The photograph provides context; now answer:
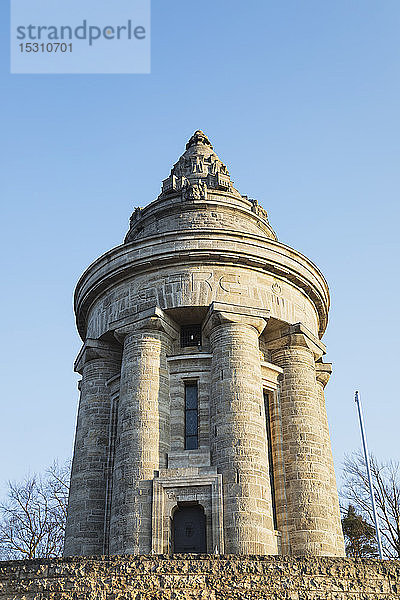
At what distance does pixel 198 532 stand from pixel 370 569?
8.00 meters

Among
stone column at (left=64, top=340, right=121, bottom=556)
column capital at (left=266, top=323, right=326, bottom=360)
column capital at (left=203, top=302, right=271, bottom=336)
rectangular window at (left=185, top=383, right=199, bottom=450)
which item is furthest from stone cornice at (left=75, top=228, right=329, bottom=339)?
rectangular window at (left=185, top=383, right=199, bottom=450)

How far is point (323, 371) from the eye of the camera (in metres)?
25.6

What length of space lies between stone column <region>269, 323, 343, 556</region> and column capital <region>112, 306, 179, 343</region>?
408cm

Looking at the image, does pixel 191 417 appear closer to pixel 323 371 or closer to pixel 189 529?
pixel 189 529

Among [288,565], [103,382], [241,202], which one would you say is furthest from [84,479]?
[241,202]

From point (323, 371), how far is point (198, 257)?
25.2ft

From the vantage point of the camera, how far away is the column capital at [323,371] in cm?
2556

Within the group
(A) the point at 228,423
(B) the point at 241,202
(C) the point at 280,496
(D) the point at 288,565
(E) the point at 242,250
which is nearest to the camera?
(D) the point at 288,565

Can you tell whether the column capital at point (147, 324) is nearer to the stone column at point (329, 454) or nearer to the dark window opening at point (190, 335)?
the dark window opening at point (190, 335)

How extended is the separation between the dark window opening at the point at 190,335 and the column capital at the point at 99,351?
272 cm

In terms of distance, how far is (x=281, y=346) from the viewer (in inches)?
917

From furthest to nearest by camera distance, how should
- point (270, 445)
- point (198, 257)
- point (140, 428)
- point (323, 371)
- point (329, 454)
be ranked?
1. point (323, 371)
2. point (329, 454)
3. point (198, 257)
4. point (270, 445)
5. point (140, 428)

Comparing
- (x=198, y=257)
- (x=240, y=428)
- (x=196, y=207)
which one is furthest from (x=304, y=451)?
(x=196, y=207)

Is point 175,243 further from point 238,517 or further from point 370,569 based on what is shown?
point 370,569
